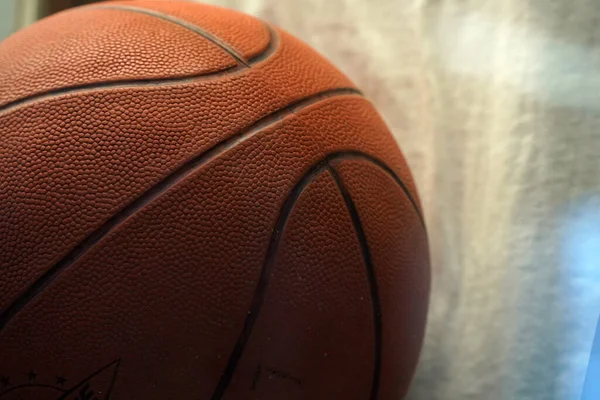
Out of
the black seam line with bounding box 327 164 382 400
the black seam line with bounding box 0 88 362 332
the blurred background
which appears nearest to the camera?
the black seam line with bounding box 0 88 362 332

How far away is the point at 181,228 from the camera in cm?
73

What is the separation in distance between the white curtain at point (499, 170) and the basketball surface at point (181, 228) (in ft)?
1.81

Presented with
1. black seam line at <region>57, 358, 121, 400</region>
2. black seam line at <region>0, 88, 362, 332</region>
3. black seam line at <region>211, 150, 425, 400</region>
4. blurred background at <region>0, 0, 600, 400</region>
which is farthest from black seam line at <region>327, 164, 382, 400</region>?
blurred background at <region>0, 0, 600, 400</region>

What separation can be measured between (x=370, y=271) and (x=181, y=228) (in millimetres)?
255

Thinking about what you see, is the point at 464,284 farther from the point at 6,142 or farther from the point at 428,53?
the point at 6,142

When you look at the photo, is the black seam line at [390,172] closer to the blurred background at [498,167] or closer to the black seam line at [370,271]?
the black seam line at [370,271]

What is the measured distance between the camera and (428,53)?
1423 mm

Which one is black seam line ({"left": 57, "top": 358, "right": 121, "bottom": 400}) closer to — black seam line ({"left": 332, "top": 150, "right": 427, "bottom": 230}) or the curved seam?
the curved seam

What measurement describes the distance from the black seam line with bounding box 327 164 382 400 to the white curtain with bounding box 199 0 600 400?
1.67 ft

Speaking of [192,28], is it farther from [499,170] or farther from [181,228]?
[499,170]

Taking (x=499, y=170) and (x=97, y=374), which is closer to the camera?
(x=97, y=374)

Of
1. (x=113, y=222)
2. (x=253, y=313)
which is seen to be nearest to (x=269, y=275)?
(x=253, y=313)

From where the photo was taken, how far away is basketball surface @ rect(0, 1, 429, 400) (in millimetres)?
716

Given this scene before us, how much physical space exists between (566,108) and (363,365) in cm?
80
